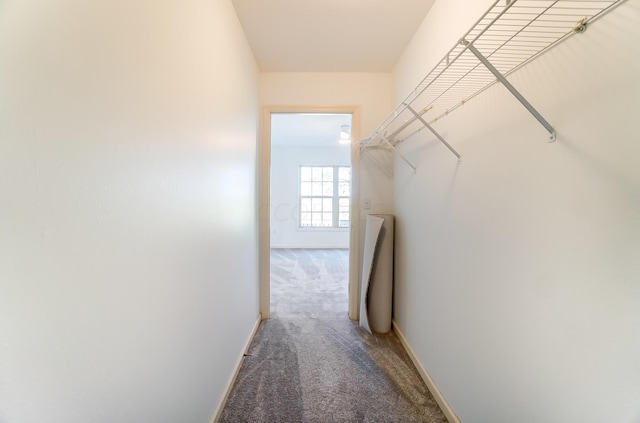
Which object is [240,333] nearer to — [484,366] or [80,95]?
[484,366]

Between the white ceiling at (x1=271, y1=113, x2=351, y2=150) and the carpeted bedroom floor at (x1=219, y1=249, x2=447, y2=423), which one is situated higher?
the white ceiling at (x1=271, y1=113, x2=351, y2=150)

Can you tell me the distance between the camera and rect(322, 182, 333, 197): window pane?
650 centimetres

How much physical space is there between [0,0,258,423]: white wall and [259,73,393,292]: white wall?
1.26 m

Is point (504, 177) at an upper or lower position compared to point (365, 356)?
upper

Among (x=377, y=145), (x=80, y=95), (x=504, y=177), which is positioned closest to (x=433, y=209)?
(x=504, y=177)

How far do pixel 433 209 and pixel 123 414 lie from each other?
1691 mm

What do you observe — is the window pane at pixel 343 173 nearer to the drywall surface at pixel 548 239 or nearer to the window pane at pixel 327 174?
the window pane at pixel 327 174

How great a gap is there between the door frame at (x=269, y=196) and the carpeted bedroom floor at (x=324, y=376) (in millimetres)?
330

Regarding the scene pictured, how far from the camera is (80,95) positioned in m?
0.57

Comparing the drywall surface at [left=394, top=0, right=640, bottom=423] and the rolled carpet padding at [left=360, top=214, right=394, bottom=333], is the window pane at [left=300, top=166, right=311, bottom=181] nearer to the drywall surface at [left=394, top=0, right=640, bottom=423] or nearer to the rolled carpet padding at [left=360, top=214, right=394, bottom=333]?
the rolled carpet padding at [left=360, top=214, right=394, bottom=333]

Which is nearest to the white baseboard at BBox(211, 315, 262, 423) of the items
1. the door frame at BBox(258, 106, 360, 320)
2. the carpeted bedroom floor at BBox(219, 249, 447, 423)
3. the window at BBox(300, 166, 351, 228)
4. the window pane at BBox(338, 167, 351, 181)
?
the carpeted bedroom floor at BBox(219, 249, 447, 423)

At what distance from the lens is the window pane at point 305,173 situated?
6.39m

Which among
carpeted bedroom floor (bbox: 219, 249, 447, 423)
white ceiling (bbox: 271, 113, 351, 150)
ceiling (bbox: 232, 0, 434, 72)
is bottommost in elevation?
carpeted bedroom floor (bbox: 219, 249, 447, 423)

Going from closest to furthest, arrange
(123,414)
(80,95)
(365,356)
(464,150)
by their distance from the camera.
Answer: (80,95)
(123,414)
(464,150)
(365,356)
